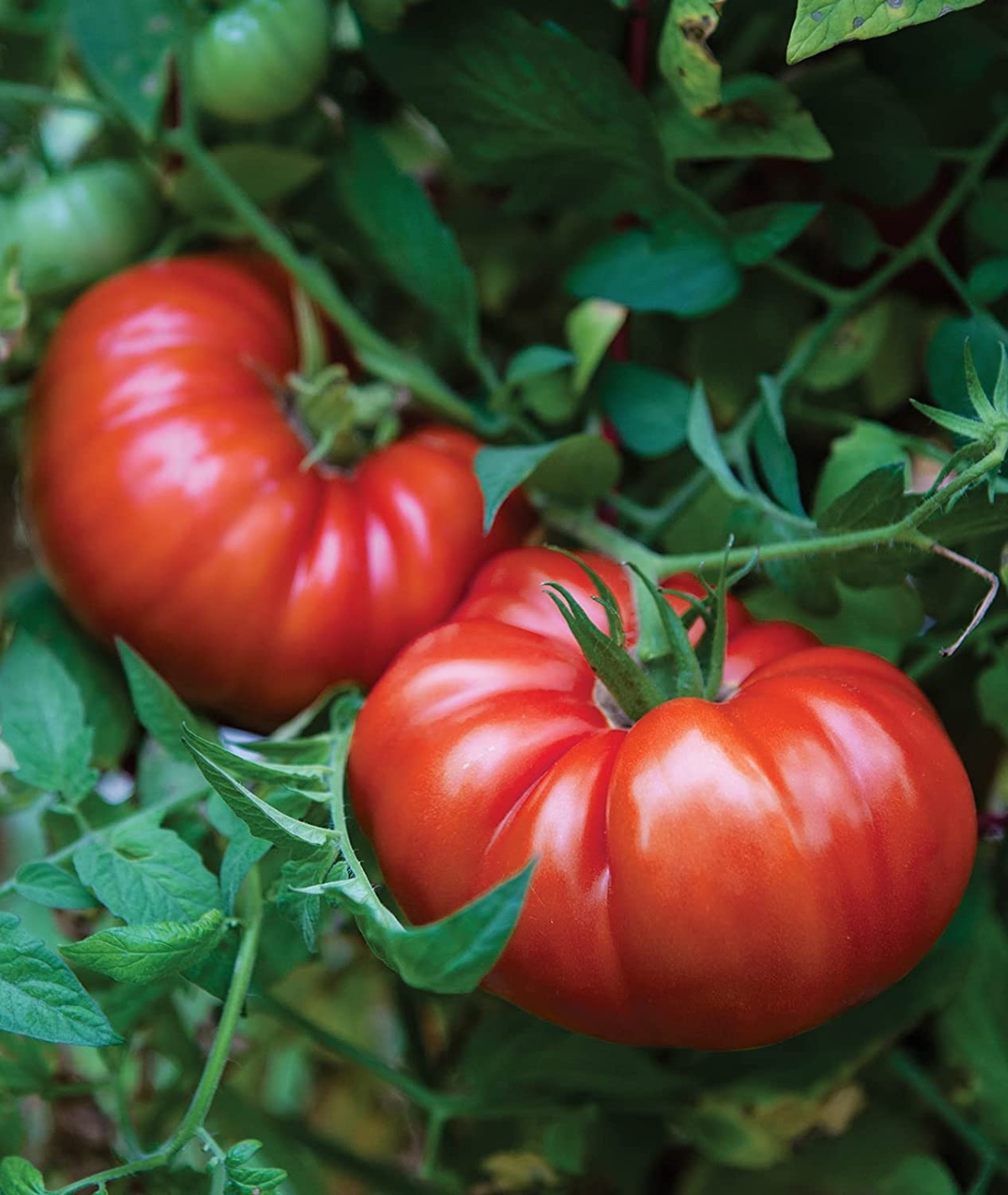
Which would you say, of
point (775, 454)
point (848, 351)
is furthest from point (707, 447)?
point (848, 351)

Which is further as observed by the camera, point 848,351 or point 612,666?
point 848,351

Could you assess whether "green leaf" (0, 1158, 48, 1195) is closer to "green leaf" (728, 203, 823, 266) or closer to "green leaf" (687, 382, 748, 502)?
"green leaf" (687, 382, 748, 502)

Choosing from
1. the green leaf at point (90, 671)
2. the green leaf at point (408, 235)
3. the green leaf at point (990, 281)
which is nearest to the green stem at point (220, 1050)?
the green leaf at point (90, 671)

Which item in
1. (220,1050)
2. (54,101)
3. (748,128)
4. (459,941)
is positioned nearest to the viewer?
(459,941)

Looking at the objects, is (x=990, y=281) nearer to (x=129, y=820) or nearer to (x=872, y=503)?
(x=872, y=503)

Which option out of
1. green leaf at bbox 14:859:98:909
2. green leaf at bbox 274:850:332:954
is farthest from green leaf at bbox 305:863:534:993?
green leaf at bbox 14:859:98:909

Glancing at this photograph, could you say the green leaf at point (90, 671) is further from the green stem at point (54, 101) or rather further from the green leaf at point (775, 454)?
the green leaf at point (775, 454)

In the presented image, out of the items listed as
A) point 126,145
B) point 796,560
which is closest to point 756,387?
point 796,560

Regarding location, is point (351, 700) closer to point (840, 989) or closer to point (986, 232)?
point (840, 989)
